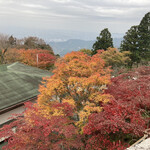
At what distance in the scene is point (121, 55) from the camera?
2283 cm

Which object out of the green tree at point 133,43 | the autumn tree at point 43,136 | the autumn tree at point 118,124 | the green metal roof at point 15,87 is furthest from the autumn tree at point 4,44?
the autumn tree at point 118,124

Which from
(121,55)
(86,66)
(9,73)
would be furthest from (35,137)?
(121,55)

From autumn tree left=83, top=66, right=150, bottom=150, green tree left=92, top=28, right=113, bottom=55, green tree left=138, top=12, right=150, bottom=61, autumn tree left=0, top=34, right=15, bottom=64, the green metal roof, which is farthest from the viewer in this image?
green tree left=92, top=28, right=113, bottom=55

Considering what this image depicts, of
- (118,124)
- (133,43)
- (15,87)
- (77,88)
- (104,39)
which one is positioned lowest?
(15,87)

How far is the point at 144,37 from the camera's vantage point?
2539cm

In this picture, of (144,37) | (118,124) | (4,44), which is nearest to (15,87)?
(118,124)

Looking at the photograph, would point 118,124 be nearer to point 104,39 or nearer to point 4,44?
point 104,39

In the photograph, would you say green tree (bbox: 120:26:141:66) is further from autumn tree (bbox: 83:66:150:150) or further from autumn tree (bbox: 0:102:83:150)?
autumn tree (bbox: 0:102:83:150)

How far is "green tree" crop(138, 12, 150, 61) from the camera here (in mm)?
25339

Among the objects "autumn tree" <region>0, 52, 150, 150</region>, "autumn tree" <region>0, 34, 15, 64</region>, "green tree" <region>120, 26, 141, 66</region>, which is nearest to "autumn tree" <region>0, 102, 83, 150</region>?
"autumn tree" <region>0, 52, 150, 150</region>

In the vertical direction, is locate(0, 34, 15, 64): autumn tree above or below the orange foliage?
above

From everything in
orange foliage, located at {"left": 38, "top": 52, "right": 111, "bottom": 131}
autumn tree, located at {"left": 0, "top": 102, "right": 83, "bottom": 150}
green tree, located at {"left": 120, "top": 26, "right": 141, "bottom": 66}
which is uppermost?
green tree, located at {"left": 120, "top": 26, "right": 141, "bottom": 66}

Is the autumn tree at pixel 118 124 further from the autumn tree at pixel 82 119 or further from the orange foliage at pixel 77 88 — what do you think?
the orange foliage at pixel 77 88

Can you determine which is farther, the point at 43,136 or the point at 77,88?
the point at 77,88
